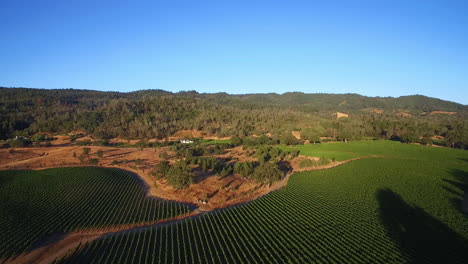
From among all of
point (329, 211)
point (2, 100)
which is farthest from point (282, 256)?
point (2, 100)

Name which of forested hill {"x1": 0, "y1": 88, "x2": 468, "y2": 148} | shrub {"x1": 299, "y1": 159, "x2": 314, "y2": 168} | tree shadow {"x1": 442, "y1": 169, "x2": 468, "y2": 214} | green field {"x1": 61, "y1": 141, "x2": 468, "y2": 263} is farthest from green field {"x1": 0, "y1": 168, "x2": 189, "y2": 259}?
forested hill {"x1": 0, "y1": 88, "x2": 468, "y2": 148}

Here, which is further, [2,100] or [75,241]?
[2,100]

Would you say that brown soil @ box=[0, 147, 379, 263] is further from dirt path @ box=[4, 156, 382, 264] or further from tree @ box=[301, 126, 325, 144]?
tree @ box=[301, 126, 325, 144]

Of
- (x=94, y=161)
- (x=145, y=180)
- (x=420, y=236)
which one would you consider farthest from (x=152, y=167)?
(x=420, y=236)

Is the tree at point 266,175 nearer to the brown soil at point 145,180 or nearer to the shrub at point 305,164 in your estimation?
the brown soil at point 145,180

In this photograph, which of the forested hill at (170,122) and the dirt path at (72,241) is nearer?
the dirt path at (72,241)

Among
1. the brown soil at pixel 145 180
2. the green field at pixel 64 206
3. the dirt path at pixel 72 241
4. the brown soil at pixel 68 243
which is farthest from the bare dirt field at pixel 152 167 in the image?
the brown soil at pixel 68 243

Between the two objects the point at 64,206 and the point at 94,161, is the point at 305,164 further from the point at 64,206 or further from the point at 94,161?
the point at 94,161

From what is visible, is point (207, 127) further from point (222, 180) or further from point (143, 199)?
point (143, 199)
